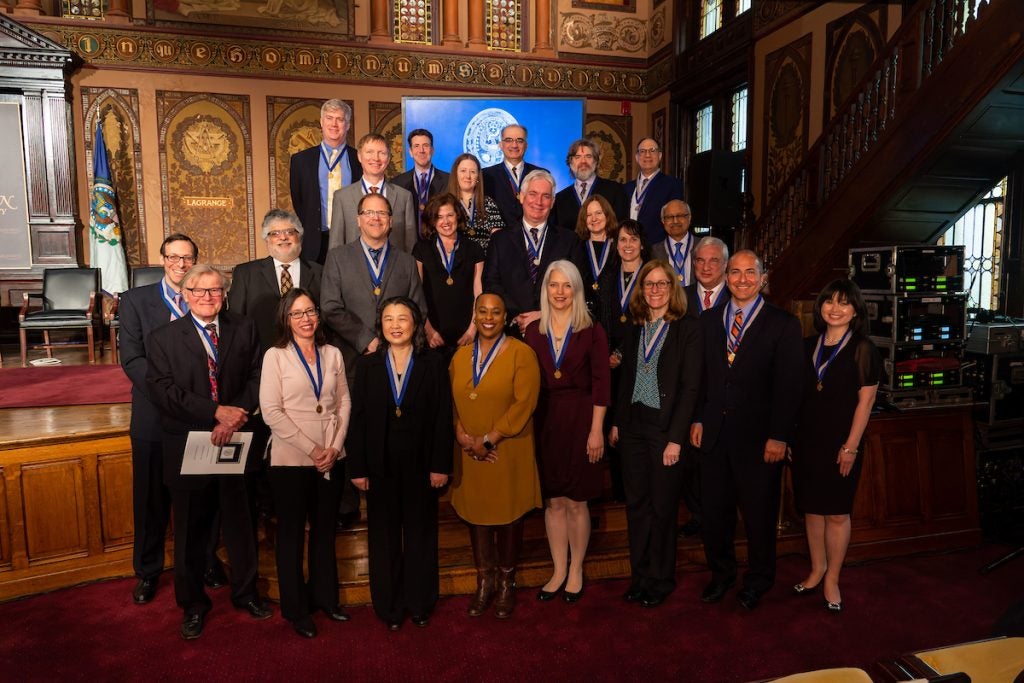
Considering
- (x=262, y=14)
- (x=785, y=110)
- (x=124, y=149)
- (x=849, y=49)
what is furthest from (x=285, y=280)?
(x=262, y=14)

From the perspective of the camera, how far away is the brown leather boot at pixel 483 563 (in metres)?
3.11

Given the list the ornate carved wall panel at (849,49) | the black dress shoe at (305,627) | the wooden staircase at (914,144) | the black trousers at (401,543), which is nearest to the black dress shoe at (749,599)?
the black trousers at (401,543)

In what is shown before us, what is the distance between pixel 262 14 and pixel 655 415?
797 cm

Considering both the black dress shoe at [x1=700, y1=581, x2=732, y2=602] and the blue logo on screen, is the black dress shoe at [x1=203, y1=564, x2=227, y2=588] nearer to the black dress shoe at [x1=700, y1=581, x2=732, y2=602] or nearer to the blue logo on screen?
the black dress shoe at [x1=700, y1=581, x2=732, y2=602]

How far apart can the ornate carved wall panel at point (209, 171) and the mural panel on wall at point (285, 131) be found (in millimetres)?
283

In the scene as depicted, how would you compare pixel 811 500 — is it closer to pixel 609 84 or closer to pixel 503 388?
pixel 503 388

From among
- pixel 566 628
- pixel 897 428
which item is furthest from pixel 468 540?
pixel 897 428

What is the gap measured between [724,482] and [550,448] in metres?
0.84

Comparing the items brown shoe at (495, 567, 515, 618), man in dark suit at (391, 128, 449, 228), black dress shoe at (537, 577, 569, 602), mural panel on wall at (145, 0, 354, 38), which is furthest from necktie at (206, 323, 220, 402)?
mural panel on wall at (145, 0, 354, 38)

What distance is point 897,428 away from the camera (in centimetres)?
409

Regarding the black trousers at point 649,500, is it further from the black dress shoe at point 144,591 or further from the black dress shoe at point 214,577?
the black dress shoe at point 144,591

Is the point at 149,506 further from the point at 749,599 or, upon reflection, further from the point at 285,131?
the point at 285,131

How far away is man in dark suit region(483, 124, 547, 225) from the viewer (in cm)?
407

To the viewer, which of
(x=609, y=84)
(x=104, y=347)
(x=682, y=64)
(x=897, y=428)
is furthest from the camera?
(x=609, y=84)
